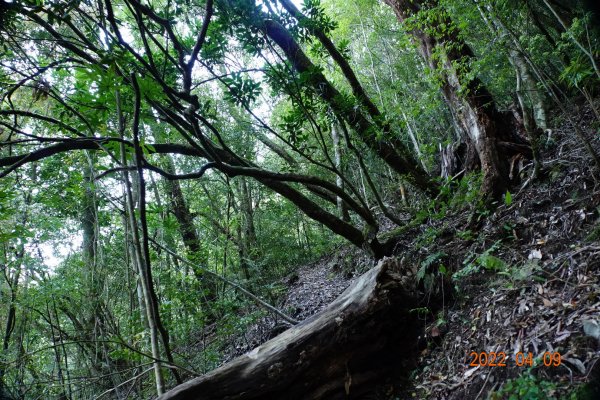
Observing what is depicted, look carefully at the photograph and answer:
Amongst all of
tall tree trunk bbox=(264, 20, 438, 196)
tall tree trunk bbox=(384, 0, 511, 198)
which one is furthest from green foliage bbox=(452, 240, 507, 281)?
tall tree trunk bbox=(264, 20, 438, 196)

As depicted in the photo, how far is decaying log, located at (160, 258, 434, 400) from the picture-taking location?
3029 mm

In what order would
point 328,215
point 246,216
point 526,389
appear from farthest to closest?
point 246,216, point 328,215, point 526,389

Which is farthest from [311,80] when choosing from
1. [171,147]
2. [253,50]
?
[171,147]

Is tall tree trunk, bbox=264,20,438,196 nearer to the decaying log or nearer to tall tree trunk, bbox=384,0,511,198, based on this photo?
tall tree trunk, bbox=384,0,511,198

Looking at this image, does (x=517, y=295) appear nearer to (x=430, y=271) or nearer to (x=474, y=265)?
(x=474, y=265)

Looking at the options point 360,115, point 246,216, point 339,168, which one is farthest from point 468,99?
point 246,216

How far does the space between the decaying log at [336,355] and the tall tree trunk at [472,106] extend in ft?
6.78

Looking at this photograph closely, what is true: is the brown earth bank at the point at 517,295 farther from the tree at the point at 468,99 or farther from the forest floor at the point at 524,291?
the tree at the point at 468,99

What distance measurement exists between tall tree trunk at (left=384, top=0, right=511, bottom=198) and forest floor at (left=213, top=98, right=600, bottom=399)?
1.40 ft

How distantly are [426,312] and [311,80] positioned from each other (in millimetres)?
3218

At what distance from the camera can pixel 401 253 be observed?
5.12 m

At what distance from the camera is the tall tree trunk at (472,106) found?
4465 millimetres

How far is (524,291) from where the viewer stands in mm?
2795

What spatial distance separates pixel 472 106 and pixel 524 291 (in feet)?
10.2
